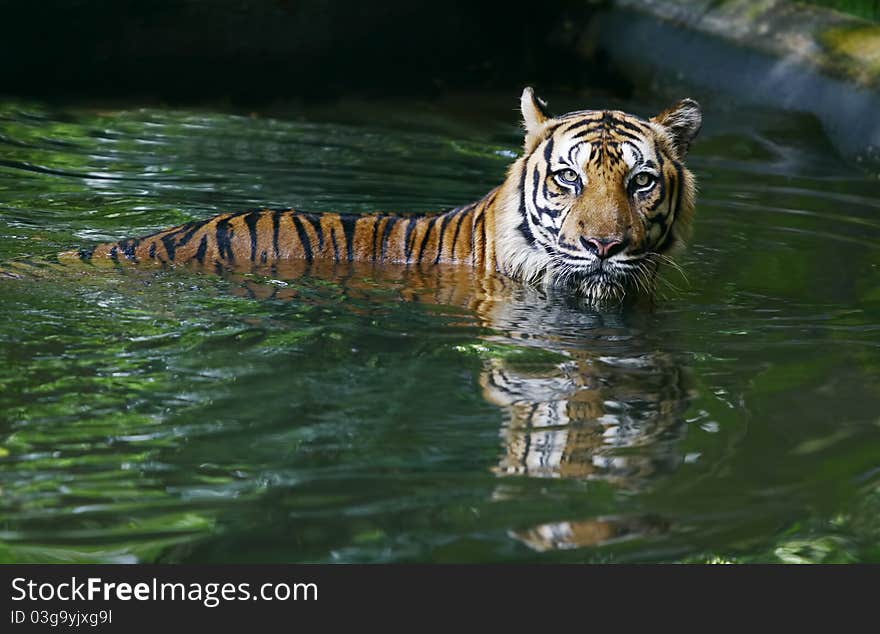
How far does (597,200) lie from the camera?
4.76 m

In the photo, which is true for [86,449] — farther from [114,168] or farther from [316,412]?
[114,168]

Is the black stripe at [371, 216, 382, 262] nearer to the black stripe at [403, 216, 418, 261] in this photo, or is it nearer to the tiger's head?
the black stripe at [403, 216, 418, 261]

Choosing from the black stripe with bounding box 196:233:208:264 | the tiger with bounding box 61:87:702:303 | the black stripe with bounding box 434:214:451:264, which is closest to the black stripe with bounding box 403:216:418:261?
the tiger with bounding box 61:87:702:303

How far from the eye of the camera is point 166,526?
9.58 feet

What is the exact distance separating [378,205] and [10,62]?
3.80m

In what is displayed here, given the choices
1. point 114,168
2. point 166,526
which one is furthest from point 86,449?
point 114,168

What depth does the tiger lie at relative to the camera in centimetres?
479

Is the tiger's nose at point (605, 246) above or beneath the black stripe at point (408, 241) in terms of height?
above

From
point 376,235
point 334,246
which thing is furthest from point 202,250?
point 376,235

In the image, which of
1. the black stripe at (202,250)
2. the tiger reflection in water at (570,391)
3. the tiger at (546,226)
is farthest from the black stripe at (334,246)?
the black stripe at (202,250)

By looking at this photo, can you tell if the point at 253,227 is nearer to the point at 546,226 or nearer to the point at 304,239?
the point at 304,239

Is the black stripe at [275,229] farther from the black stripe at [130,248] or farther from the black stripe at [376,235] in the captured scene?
the black stripe at [130,248]

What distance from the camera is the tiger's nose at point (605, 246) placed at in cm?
464

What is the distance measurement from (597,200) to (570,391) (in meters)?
1.13
